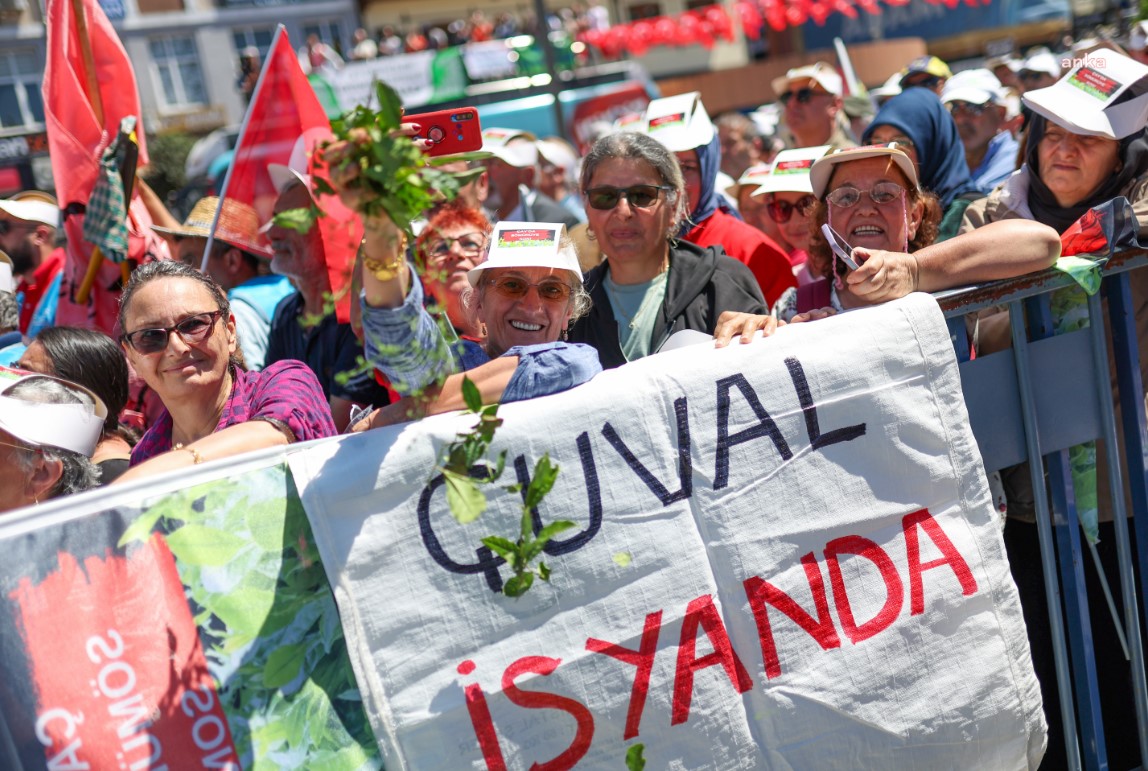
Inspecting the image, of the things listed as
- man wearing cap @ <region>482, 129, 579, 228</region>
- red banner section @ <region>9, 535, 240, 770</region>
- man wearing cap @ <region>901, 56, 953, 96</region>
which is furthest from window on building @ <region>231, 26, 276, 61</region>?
→ red banner section @ <region>9, 535, 240, 770</region>

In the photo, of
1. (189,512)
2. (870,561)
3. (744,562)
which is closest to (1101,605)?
(870,561)

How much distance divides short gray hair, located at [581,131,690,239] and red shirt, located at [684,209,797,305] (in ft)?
1.14

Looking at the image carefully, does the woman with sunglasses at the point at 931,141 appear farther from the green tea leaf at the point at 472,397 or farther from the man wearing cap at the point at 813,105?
the green tea leaf at the point at 472,397

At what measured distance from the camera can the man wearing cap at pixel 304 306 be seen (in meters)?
3.73

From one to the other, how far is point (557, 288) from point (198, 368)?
97 cm

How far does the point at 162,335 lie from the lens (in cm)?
275

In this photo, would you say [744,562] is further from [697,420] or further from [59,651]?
[59,651]

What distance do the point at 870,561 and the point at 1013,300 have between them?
0.76m

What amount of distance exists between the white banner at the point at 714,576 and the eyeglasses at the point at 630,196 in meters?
1.20

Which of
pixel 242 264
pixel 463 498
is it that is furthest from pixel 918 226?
pixel 242 264

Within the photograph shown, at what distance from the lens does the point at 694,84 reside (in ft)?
87.4

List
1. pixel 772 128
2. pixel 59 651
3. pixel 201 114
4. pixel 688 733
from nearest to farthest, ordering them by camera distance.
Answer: pixel 59 651 → pixel 688 733 → pixel 772 128 → pixel 201 114

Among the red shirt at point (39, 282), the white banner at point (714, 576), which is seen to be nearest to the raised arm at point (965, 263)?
the white banner at point (714, 576)

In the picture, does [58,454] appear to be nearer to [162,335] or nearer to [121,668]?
[162,335]
